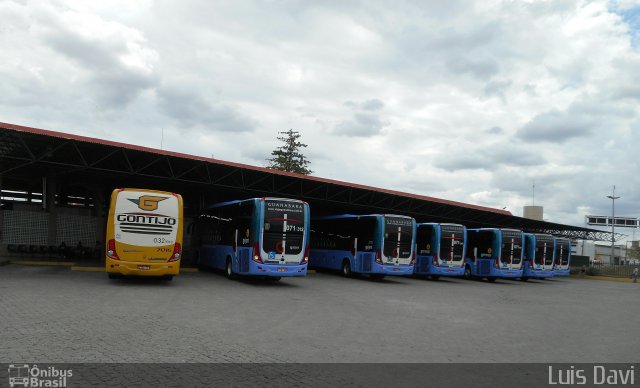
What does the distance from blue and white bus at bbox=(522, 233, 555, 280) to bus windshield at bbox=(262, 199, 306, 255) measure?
17671 mm

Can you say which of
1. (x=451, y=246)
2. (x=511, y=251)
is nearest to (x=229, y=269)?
(x=451, y=246)

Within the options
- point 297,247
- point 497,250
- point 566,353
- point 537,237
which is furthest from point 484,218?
point 566,353

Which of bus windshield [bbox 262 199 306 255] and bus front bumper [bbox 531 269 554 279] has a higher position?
bus windshield [bbox 262 199 306 255]

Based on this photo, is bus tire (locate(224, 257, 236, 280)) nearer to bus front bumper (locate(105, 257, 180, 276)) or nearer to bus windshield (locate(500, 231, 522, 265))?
bus front bumper (locate(105, 257, 180, 276))

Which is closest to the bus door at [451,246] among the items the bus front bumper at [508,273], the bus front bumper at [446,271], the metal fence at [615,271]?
the bus front bumper at [446,271]

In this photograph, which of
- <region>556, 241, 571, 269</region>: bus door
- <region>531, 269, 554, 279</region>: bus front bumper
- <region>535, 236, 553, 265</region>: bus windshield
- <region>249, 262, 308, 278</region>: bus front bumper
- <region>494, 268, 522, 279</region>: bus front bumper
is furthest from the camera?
<region>556, 241, 571, 269</region>: bus door

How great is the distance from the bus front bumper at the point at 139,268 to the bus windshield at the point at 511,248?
18476 millimetres

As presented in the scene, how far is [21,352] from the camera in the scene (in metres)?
6.49

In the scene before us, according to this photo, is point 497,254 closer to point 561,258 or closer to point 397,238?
point 561,258

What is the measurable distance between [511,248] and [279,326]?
21.6m

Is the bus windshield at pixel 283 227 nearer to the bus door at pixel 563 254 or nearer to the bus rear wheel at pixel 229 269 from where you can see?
the bus rear wheel at pixel 229 269

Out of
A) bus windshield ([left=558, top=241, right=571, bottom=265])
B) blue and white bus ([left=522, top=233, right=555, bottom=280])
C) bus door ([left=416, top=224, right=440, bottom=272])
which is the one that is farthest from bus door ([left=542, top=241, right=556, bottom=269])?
bus door ([left=416, top=224, right=440, bottom=272])

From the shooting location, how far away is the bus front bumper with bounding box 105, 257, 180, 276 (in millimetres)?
15125

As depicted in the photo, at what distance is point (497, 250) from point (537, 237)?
16.3 ft
